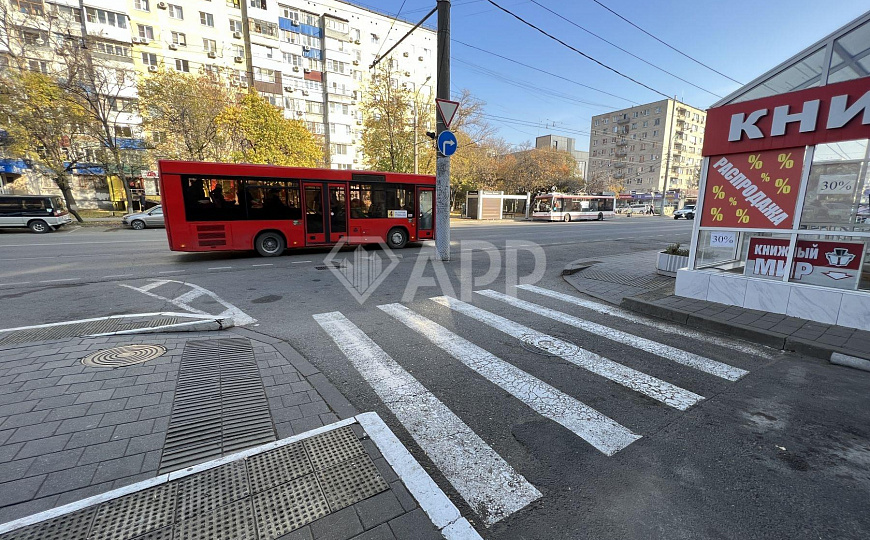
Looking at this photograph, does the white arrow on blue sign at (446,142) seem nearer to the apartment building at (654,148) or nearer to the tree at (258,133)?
the tree at (258,133)

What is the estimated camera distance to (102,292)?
22.6 feet

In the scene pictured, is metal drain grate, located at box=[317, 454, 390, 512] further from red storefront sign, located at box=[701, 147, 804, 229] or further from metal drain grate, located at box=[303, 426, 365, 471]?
red storefront sign, located at box=[701, 147, 804, 229]

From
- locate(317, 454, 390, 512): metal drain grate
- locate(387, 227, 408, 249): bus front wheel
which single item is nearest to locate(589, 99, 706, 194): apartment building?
locate(387, 227, 408, 249): bus front wheel

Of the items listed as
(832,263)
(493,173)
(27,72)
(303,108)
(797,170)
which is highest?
(303,108)

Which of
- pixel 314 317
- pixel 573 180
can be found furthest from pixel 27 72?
pixel 573 180

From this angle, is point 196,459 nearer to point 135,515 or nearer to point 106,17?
point 135,515

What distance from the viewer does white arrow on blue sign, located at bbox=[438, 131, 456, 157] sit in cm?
1001

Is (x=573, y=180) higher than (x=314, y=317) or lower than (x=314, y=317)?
higher

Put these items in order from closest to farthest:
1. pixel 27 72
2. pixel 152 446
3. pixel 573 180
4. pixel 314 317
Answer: pixel 152 446, pixel 314 317, pixel 27 72, pixel 573 180

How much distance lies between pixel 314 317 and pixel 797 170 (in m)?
7.63

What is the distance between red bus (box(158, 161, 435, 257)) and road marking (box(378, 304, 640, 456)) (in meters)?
8.15

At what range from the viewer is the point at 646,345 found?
15.9 ft

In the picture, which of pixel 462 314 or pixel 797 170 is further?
pixel 462 314

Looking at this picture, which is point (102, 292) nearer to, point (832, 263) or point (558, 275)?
point (558, 275)
